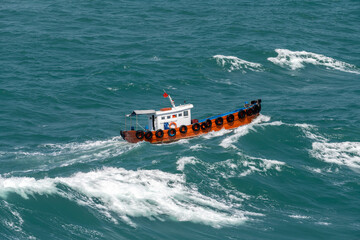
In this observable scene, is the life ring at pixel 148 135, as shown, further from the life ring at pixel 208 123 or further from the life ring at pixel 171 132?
the life ring at pixel 208 123

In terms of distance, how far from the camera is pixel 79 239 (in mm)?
40438

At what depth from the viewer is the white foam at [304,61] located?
83812 millimetres

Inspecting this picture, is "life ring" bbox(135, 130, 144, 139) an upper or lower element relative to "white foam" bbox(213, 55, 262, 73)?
lower

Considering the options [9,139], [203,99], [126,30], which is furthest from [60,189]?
[126,30]

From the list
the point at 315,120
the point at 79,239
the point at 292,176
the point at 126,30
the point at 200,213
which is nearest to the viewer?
the point at 79,239

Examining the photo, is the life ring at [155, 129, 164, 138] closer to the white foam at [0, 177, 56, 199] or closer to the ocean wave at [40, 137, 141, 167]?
the ocean wave at [40, 137, 141, 167]


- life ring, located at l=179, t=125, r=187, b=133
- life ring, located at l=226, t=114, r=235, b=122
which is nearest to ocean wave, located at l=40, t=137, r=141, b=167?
life ring, located at l=179, t=125, r=187, b=133

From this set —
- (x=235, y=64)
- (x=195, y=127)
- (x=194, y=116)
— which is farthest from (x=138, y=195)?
(x=235, y=64)

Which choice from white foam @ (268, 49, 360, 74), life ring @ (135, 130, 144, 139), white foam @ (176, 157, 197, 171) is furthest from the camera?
white foam @ (268, 49, 360, 74)

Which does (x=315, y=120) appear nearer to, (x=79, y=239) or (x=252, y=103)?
(x=252, y=103)

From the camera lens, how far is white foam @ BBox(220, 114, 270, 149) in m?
57.4

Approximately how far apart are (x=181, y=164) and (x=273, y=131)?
1314 cm

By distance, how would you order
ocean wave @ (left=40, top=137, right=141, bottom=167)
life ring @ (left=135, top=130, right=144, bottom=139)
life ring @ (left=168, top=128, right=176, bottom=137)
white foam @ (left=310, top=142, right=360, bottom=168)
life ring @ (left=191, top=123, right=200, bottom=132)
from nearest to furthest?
1. white foam @ (left=310, top=142, right=360, bottom=168)
2. ocean wave @ (left=40, top=137, right=141, bottom=167)
3. life ring @ (left=135, top=130, right=144, bottom=139)
4. life ring @ (left=168, top=128, right=176, bottom=137)
5. life ring @ (left=191, top=123, right=200, bottom=132)

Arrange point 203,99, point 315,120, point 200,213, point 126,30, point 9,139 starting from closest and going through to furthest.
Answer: point 200,213 < point 9,139 < point 315,120 < point 203,99 < point 126,30
